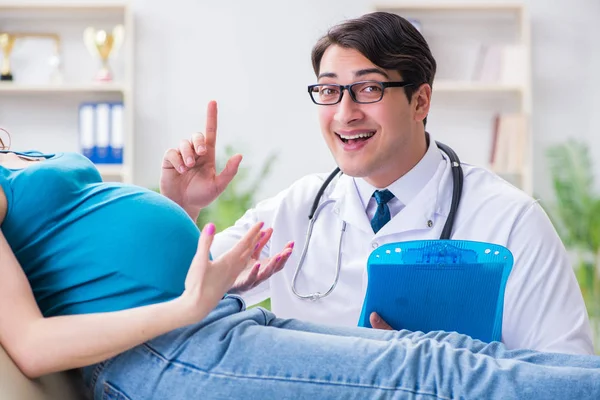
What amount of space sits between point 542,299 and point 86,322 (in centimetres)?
108

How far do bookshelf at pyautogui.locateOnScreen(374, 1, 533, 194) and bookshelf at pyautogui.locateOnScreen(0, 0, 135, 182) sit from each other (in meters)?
→ 1.61

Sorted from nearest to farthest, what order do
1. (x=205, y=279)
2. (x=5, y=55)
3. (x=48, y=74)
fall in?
(x=205, y=279), (x=5, y=55), (x=48, y=74)

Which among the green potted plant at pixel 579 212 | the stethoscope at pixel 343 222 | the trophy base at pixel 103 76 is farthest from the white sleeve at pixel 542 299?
the trophy base at pixel 103 76

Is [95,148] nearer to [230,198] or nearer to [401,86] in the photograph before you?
[230,198]

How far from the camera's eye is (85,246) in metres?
1.27

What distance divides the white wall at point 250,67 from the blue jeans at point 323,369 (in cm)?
353

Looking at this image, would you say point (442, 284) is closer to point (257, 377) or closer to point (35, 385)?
point (257, 377)

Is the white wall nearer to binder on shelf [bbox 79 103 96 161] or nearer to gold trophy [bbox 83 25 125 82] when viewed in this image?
gold trophy [bbox 83 25 125 82]

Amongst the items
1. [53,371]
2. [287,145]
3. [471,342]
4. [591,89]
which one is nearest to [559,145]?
[591,89]

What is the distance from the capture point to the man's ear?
2107 millimetres

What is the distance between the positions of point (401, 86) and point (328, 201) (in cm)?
36

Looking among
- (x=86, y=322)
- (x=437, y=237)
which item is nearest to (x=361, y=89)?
(x=437, y=237)

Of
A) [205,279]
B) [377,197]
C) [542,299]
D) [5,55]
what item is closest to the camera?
[205,279]

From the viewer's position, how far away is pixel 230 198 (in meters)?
4.46
